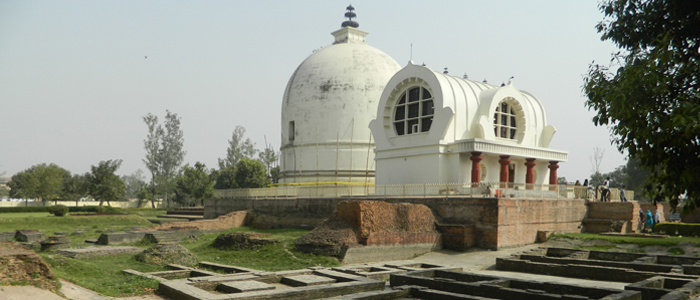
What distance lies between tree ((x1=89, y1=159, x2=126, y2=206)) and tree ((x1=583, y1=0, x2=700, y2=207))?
41.8 meters

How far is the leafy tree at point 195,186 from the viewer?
47531 millimetres

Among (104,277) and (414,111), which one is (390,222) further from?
(414,111)

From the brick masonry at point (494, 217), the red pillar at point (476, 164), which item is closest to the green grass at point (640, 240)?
the brick masonry at point (494, 217)

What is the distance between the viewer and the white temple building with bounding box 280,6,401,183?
108ft

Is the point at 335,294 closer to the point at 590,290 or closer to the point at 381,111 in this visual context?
the point at 590,290

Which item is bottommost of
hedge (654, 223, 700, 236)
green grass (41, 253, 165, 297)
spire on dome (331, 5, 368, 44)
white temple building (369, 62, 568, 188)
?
green grass (41, 253, 165, 297)

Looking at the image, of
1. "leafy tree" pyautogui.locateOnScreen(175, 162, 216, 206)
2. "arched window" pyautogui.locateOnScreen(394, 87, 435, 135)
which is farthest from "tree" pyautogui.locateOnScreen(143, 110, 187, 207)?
"arched window" pyautogui.locateOnScreen(394, 87, 435, 135)

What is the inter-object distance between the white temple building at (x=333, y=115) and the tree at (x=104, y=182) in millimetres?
16420

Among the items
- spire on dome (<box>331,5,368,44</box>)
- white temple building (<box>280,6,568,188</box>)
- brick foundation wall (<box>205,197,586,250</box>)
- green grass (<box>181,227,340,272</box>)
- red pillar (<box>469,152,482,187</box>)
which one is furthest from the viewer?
spire on dome (<box>331,5,368,44</box>)

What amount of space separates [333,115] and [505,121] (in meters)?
11.4

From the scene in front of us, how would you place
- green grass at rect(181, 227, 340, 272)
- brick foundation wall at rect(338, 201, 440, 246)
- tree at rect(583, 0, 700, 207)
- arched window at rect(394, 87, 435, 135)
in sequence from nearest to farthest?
tree at rect(583, 0, 700, 207) < green grass at rect(181, 227, 340, 272) < brick foundation wall at rect(338, 201, 440, 246) < arched window at rect(394, 87, 435, 135)

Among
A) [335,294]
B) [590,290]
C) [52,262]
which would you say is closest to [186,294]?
[335,294]

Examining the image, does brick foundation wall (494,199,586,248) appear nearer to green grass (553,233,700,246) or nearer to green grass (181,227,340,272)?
green grass (553,233,700,246)

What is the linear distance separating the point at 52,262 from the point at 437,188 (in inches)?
504
